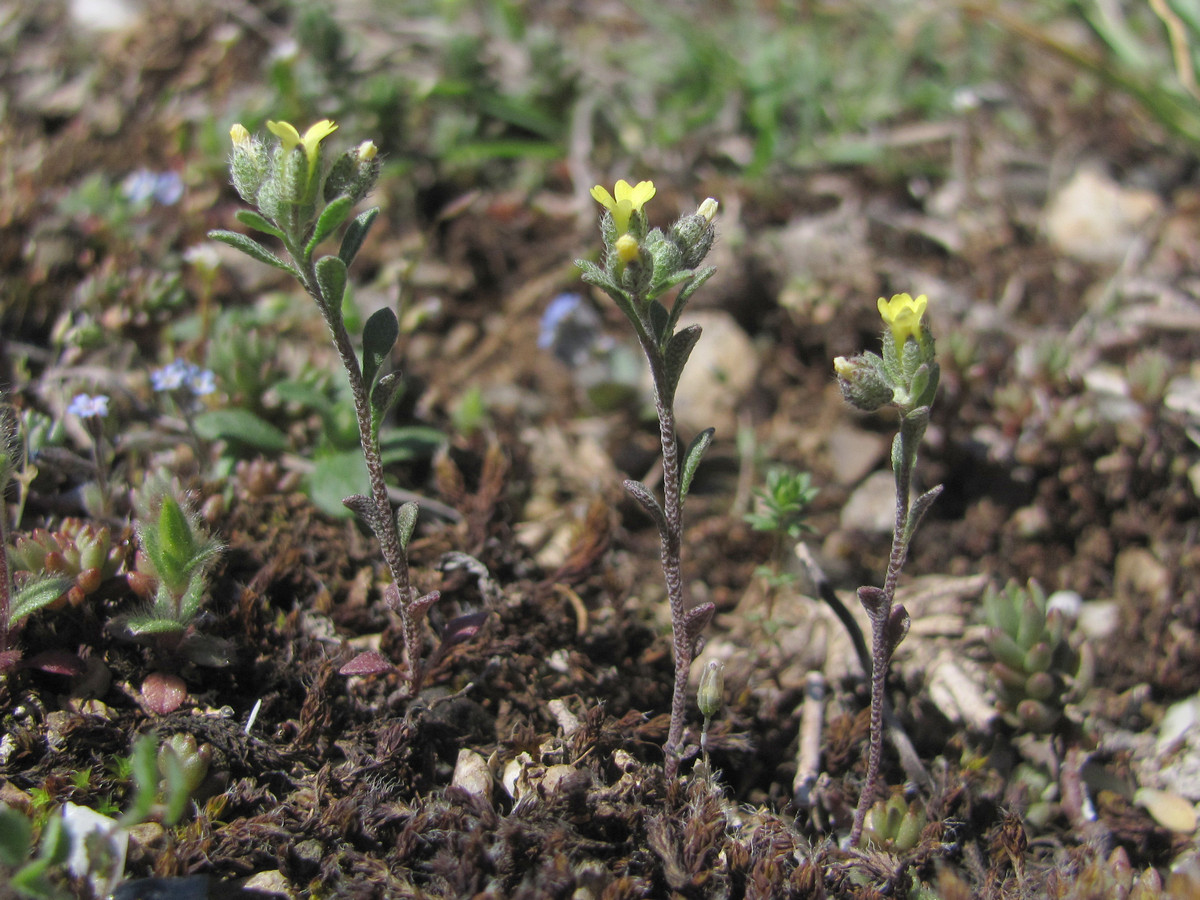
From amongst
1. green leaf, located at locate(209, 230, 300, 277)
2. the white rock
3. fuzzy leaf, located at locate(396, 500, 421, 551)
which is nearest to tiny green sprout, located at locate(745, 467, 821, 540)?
fuzzy leaf, located at locate(396, 500, 421, 551)

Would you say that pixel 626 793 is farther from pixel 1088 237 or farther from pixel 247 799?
pixel 1088 237

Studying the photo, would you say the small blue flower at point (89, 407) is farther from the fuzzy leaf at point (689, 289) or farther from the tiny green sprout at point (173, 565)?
the fuzzy leaf at point (689, 289)

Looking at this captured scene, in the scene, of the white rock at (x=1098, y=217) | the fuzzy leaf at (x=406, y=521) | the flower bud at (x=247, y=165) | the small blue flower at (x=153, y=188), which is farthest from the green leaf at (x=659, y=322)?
the white rock at (x=1098, y=217)

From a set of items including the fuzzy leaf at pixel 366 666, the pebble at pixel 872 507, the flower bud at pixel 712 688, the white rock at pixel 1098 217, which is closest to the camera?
the flower bud at pixel 712 688

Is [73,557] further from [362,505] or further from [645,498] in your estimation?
[645,498]

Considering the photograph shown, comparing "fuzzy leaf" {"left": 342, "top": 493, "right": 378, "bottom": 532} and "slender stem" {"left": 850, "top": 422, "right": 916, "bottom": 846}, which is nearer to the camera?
"slender stem" {"left": 850, "top": 422, "right": 916, "bottom": 846}

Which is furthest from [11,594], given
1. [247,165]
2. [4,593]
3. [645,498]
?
[645,498]

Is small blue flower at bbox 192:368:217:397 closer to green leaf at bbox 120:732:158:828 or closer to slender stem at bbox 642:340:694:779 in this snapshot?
green leaf at bbox 120:732:158:828
